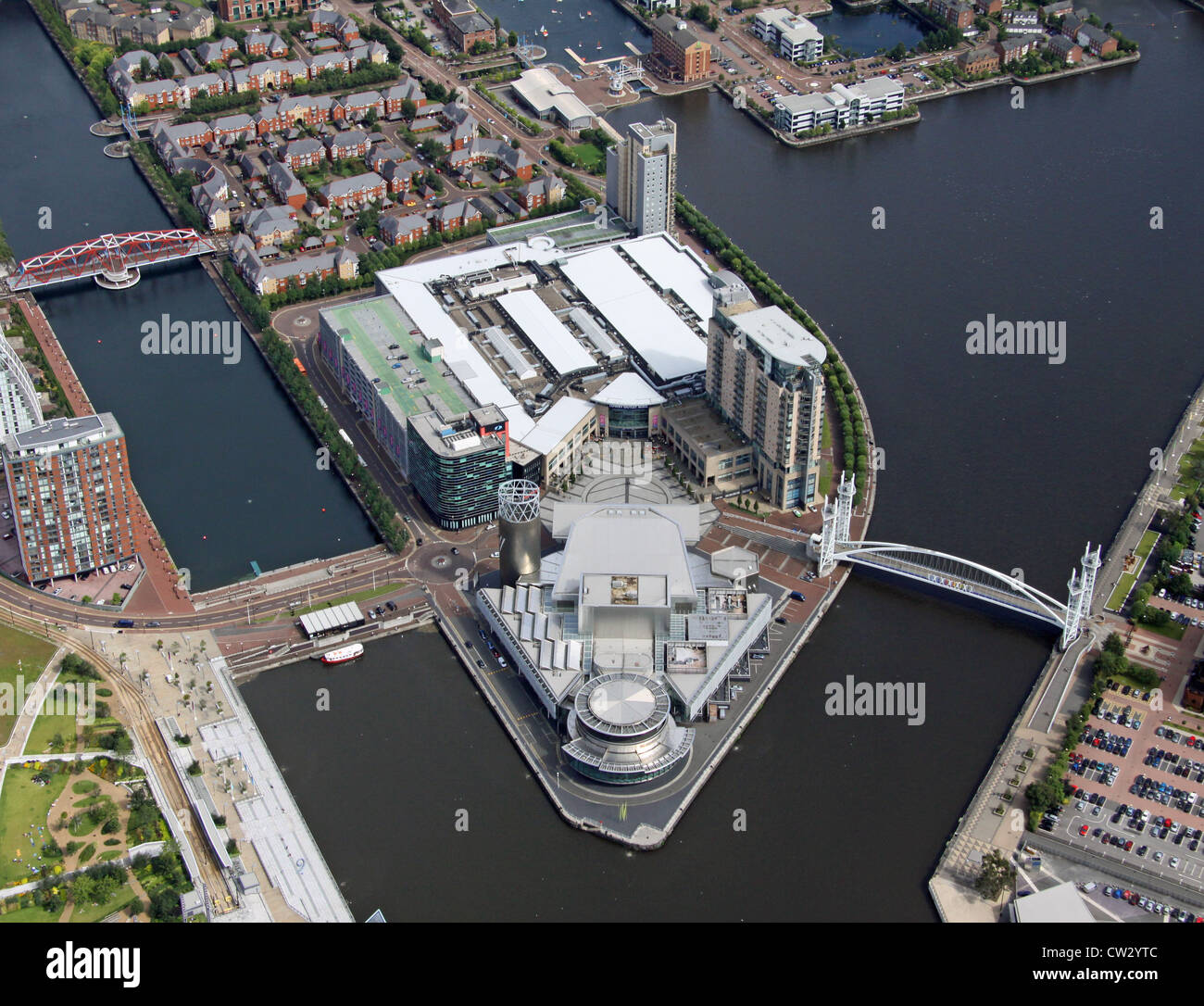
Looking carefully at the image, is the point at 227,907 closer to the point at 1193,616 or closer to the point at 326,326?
the point at 326,326

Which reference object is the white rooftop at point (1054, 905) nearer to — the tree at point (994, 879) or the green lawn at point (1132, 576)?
the tree at point (994, 879)

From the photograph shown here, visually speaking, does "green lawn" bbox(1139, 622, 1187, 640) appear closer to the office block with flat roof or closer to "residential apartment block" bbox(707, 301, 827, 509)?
"residential apartment block" bbox(707, 301, 827, 509)

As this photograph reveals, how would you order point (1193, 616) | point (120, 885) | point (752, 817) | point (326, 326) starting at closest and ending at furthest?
point (120, 885) < point (752, 817) < point (1193, 616) < point (326, 326)

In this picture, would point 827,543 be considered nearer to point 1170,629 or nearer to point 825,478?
point 825,478

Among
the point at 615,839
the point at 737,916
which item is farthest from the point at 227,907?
the point at 737,916

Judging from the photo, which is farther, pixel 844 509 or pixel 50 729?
pixel 844 509

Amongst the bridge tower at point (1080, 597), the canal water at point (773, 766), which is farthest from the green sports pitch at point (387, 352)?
the bridge tower at point (1080, 597)

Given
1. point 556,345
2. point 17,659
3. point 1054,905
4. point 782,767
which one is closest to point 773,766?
point 782,767
